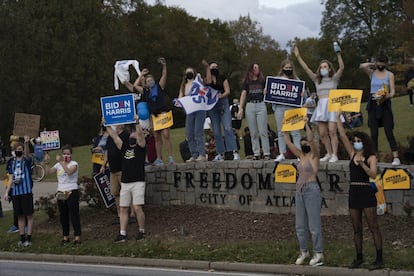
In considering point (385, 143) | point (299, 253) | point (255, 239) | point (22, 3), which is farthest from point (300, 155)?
point (22, 3)

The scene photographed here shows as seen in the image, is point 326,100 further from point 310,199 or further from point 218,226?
point 218,226

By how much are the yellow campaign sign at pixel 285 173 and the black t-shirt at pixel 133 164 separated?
259cm

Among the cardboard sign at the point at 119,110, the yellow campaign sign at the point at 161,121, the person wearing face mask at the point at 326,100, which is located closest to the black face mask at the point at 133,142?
the cardboard sign at the point at 119,110

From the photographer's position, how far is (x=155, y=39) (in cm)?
5878

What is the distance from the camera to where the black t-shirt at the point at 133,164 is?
478 inches

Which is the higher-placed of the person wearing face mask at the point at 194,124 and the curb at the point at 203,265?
the person wearing face mask at the point at 194,124

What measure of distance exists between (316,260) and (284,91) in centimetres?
401

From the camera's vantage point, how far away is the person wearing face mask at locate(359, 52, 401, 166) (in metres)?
11.2

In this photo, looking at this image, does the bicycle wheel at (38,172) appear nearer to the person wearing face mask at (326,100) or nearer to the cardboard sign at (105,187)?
the cardboard sign at (105,187)

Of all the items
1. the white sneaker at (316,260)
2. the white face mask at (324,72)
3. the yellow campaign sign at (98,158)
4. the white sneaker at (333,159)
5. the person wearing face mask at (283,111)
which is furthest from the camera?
the yellow campaign sign at (98,158)

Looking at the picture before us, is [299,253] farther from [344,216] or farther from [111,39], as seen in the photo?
[111,39]

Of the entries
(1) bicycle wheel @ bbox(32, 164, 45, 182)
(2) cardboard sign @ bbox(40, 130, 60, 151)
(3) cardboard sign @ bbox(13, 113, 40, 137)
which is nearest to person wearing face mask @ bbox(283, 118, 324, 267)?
(3) cardboard sign @ bbox(13, 113, 40, 137)

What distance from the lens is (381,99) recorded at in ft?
36.6

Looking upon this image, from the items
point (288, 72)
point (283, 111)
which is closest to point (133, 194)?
point (283, 111)
